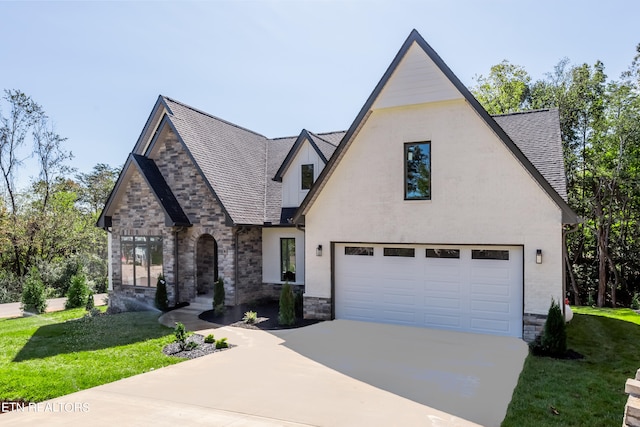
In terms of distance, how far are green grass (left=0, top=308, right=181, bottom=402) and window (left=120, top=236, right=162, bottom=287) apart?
257 cm

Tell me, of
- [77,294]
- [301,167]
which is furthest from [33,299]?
[301,167]

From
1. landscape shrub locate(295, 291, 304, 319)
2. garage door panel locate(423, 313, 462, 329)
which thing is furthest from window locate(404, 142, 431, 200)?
landscape shrub locate(295, 291, 304, 319)

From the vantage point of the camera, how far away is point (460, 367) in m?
8.12

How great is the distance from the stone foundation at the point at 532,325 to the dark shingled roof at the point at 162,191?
39.5ft

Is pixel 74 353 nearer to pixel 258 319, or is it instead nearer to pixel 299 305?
pixel 258 319

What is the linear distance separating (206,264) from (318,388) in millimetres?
11767

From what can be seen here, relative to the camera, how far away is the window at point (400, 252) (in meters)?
11.9

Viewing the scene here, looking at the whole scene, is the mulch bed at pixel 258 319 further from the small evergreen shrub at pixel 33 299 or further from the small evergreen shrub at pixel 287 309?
the small evergreen shrub at pixel 33 299

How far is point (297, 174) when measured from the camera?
53.8 ft

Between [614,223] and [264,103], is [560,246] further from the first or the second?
[614,223]

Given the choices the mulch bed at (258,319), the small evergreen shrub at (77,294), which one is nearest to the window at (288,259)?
the mulch bed at (258,319)

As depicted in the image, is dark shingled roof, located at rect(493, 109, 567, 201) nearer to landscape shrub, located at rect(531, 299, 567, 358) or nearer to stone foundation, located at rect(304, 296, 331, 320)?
landscape shrub, located at rect(531, 299, 567, 358)

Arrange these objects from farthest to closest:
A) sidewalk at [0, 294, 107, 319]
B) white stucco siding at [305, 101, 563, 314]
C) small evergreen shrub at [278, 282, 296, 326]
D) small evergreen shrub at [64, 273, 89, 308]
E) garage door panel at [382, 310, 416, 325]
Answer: small evergreen shrub at [64, 273, 89, 308] < sidewalk at [0, 294, 107, 319] < small evergreen shrub at [278, 282, 296, 326] < garage door panel at [382, 310, 416, 325] < white stucco siding at [305, 101, 563, 314]

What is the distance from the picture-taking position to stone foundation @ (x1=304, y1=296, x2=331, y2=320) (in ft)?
42.1
